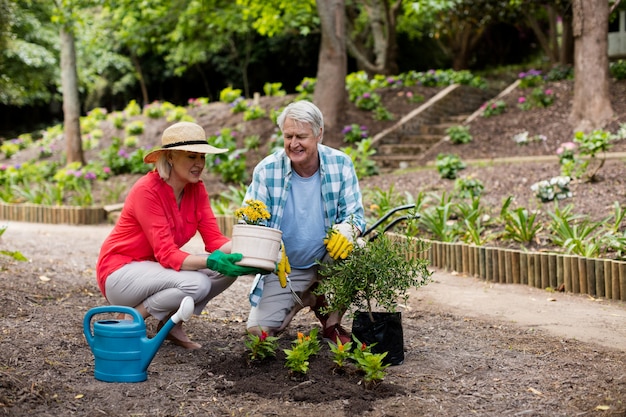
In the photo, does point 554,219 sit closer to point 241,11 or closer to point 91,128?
point 241,11

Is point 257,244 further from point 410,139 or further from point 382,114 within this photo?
point 382,114

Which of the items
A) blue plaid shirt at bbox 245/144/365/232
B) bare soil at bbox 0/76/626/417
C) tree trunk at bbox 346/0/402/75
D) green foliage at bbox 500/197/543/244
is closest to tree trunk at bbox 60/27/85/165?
bare soil at bbox 0/76/626/417

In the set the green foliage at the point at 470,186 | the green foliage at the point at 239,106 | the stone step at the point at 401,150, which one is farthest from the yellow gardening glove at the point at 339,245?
the green foliage at the point at 239,106

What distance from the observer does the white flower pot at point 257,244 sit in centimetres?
316

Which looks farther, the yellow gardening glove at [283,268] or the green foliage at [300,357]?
the yellow gardening glove at [283,268]

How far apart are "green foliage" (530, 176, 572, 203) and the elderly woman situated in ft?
12.7

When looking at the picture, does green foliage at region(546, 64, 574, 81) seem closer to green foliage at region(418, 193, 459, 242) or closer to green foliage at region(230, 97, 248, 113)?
green foliage at region(230, 97, 248, 113)

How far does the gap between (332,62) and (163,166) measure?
739 cm

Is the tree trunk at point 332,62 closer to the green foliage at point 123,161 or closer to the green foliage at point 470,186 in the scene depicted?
the green foliage at point 123,161

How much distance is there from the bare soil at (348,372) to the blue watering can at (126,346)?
5cm

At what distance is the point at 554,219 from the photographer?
5.71m

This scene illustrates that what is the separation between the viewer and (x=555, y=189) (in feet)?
21.6

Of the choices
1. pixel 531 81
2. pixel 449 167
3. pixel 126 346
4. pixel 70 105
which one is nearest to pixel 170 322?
pixel 126 346

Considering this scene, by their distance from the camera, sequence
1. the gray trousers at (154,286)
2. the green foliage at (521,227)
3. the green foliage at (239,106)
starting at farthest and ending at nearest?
1. the green foliage at (239,106)
2. the green foliage at (521,227)
3. the gray trousers at (154,286)
